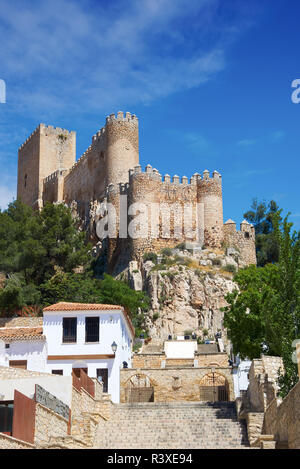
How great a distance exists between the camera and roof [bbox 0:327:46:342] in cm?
2727

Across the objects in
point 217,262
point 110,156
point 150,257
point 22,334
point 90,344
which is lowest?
point 90,344

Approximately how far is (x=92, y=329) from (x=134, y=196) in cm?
1945

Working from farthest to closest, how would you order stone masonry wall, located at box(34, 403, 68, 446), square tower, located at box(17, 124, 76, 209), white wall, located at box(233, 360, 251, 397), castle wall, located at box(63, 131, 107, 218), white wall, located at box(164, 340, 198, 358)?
square tower, located at box(17, 124, 76, 209), castle wall, located at box(63, 131, 107, 218), white wall, located at box(164, 340, 198, 358), white wall, located at box(233, 360, 251, 397), stone masonry wall, located at box(34, 403, 68, 446)

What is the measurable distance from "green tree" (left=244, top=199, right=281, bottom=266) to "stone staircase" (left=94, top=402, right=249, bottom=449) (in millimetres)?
29719

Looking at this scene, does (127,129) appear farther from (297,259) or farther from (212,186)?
(297,259)

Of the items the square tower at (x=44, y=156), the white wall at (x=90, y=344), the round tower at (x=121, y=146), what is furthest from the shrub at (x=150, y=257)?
the square tower at (x=44, y=156)

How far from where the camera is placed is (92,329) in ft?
90.9

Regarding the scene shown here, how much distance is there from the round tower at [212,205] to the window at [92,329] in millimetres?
19902

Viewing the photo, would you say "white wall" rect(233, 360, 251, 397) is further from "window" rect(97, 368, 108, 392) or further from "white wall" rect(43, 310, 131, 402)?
"window" rect(97, 368, 108, 392)

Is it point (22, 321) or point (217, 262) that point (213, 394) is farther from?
point (217, 262)

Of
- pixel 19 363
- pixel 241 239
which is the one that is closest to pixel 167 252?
Result: pixel 241 239

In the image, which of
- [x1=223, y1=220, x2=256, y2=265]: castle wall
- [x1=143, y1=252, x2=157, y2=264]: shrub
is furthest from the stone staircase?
[x1=223, y1=220, x2=256, y2=265]: castle wall

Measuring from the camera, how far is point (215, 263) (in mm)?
45062
